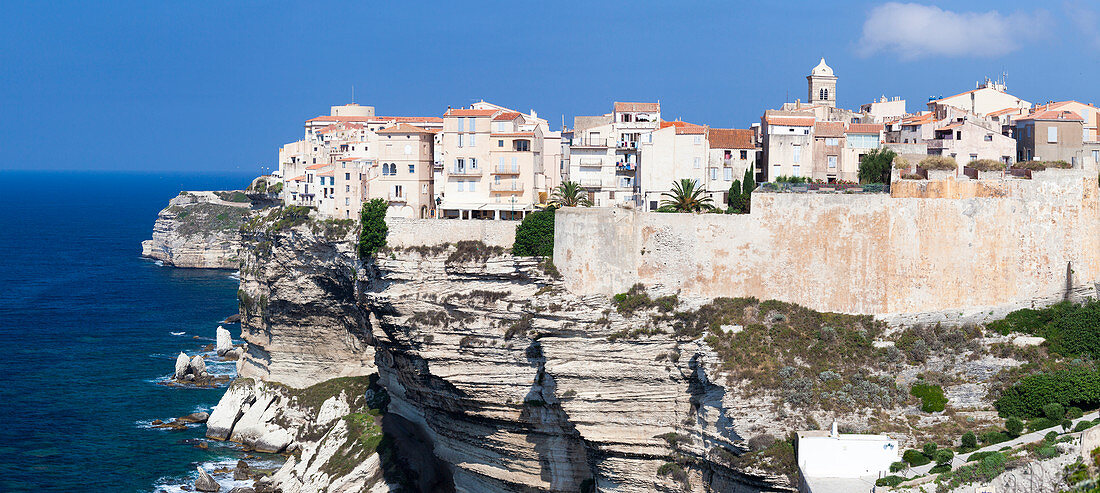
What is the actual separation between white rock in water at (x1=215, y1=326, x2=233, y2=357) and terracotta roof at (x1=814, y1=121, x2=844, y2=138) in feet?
146

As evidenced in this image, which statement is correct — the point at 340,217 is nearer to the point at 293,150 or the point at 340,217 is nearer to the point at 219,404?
the point at 219,404

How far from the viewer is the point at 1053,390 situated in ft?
116

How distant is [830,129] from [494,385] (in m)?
19.9

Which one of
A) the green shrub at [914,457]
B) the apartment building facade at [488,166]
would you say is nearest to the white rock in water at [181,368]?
the apartment building facade at [488,166]

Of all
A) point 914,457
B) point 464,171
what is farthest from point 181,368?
point 914,457

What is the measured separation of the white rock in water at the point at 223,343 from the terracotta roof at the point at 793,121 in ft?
140

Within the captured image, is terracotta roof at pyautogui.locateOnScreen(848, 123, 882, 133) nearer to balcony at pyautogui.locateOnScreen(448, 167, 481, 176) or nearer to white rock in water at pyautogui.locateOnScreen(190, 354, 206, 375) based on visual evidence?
balcony at pyautogui.locateOnScreen(448, 167, 481, 176)

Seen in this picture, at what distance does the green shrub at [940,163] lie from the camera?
143 feet

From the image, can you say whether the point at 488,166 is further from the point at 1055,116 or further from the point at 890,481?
the point at 890,481

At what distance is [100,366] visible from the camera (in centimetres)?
7406

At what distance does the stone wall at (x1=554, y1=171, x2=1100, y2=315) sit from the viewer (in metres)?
40.4

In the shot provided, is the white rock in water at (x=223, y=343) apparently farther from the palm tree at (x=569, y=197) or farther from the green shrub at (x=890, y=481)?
the green shrub at (x=890, y=481)

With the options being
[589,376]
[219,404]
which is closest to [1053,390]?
[589,376]

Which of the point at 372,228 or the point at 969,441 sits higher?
the point at 372,228
